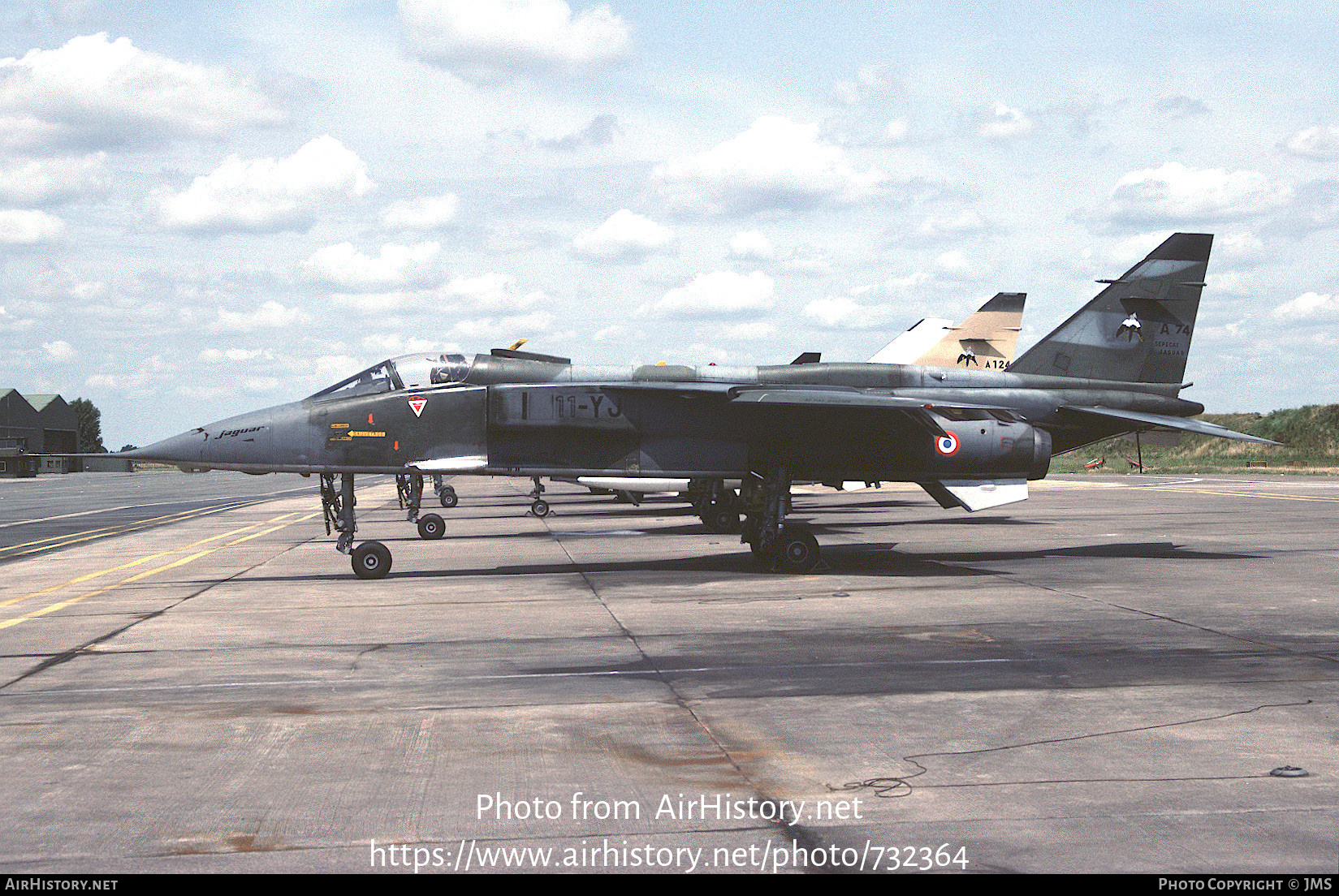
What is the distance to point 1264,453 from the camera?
7469 cm

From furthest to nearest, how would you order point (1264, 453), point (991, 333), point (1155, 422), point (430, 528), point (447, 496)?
1. point (1264, 453)
2. point (447, 496)
3. point (991, 333)
4. point (430, 528)
5. point (1155, 422)

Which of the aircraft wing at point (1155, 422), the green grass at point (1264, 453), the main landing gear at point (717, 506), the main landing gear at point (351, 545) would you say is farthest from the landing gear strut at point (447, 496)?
the green grass at point (1264, 453)

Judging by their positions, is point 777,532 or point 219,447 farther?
point 777,532

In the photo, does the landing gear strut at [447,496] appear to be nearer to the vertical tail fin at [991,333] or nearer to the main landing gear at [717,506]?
the main landing gear at [717,506]

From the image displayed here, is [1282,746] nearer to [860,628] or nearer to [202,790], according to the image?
[860,628]

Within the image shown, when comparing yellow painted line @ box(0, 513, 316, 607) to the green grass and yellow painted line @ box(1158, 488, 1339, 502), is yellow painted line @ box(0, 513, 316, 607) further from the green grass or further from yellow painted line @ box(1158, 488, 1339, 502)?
the green grass

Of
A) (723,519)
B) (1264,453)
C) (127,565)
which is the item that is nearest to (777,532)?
(723,519)

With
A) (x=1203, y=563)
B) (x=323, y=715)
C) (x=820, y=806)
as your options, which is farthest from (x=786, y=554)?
(x=820, y=806)

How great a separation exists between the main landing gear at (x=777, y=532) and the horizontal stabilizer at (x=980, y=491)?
6.73ft

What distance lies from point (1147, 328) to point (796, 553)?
790cm

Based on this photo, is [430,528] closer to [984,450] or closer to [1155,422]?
[984,450]

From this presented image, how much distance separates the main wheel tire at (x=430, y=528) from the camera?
23188 mm

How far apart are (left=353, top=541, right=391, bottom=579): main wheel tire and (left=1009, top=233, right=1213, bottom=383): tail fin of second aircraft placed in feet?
36.8

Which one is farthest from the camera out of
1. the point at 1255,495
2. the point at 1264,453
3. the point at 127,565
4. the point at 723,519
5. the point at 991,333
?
the point at 1264,453
